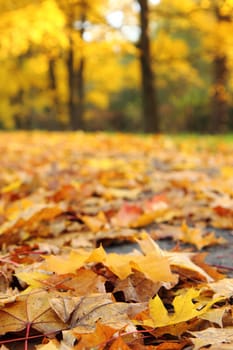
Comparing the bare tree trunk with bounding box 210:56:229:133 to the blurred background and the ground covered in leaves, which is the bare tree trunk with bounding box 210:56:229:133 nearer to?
the blurred background

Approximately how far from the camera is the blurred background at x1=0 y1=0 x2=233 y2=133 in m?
6.79

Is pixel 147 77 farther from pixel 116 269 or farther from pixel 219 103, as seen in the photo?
pixel 116 269

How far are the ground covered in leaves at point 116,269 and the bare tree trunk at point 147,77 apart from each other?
7920 millimetres

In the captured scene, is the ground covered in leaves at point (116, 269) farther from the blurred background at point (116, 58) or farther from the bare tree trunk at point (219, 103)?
the bare tree trunk at point (219, 103)

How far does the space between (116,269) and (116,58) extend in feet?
60.9

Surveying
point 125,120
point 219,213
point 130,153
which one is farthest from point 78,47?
point 125,120

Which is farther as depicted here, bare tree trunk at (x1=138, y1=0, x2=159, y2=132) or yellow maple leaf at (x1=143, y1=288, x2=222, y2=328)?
bare tree trunk at (x1=138, y1=0, x2=159, y2=132)

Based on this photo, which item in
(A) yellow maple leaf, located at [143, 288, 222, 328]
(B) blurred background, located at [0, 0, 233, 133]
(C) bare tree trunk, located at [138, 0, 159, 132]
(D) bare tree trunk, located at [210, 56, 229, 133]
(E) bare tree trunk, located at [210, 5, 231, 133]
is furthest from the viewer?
(D) bare tree trunk, located at [210, 56, 229, 133]

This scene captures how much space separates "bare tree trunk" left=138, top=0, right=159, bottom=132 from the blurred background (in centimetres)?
2

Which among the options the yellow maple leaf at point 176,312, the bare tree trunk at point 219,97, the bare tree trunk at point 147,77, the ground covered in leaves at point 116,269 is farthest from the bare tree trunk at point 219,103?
→ the yellow maple leaf at point 176,312

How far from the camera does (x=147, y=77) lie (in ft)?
36.6

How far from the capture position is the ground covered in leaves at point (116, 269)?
1078 mm

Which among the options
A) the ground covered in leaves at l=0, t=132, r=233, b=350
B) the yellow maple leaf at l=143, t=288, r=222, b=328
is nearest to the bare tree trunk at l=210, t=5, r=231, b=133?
the ground covered in leaves at l=0, t=132, r=233, b=350

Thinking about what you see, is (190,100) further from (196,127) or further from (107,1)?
(107,1)
